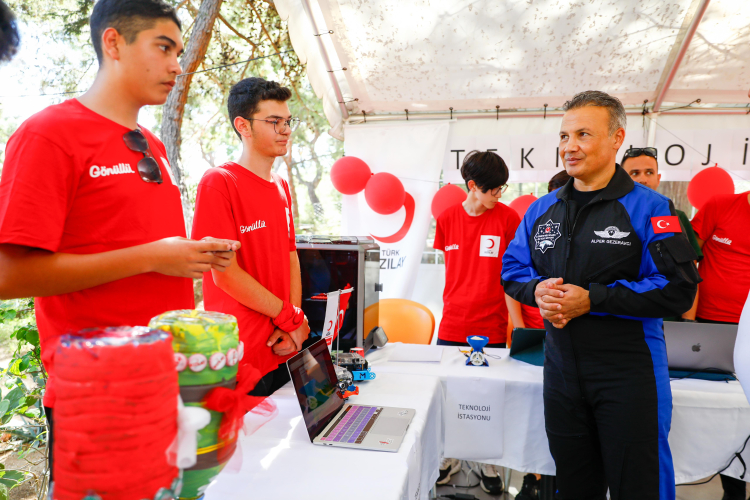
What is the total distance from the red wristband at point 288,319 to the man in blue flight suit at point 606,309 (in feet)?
2.80

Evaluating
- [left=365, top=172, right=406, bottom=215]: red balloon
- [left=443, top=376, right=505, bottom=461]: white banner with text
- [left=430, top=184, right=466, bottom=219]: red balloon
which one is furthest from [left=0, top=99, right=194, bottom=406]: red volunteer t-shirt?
[left=430, top=184, right=466, bottom=219]: red balloon

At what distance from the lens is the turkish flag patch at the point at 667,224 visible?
1.45 metres

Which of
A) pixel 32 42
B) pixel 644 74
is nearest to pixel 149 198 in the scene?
pixel 644 74

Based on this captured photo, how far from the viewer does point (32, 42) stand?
3.82 meters

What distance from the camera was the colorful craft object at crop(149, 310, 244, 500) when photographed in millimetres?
633

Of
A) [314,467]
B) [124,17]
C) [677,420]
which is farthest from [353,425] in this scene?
[677,420]

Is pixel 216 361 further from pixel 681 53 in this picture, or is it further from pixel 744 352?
pixel 681 53

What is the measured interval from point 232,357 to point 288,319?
36.7 inches

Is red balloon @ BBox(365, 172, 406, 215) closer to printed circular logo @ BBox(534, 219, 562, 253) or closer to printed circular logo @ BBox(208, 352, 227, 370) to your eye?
printed circular logo @ BBox(534, 219, 562, 253)

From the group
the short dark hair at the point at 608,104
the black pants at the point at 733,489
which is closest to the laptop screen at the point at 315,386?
the short dark hair at the point at 608,104

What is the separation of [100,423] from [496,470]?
2.55m

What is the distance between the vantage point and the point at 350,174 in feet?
12.5

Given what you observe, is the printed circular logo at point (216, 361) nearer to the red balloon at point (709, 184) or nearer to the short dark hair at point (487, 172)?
the short dark hair at point (487, 172)

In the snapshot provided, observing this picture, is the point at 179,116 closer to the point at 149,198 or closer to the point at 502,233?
the point at 502,233
